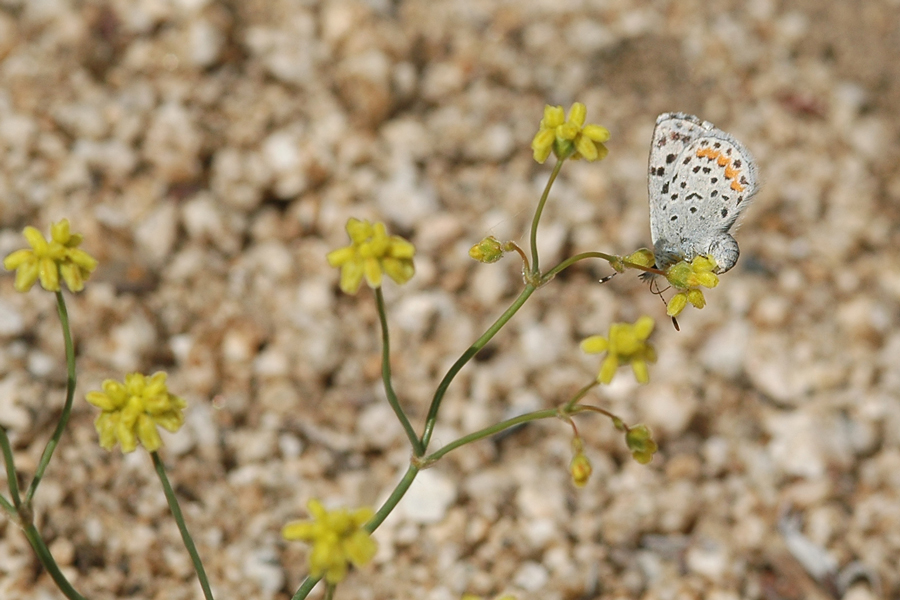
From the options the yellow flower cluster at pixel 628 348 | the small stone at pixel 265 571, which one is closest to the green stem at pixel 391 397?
the yellow flower cluster at pixel 628 348

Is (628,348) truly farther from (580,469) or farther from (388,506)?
(388,506)

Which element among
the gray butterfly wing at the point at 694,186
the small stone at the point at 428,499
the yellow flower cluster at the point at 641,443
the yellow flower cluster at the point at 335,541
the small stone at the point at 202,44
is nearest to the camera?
the yellow flower cluster at the point at 335,541

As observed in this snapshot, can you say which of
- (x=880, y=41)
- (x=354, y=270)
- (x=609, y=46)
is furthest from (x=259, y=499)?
(x=880, y=41)

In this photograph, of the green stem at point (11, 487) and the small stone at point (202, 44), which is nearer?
the green stem at point (11, 487)

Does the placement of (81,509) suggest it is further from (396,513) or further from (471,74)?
(471,74)

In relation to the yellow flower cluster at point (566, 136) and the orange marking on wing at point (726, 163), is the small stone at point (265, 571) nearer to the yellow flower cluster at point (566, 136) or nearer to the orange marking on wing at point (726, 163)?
the yellow flower cluster at point (566, 136)

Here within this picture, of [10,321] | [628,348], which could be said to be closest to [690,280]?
[628,348]

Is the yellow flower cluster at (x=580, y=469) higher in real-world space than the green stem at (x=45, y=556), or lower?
higher
